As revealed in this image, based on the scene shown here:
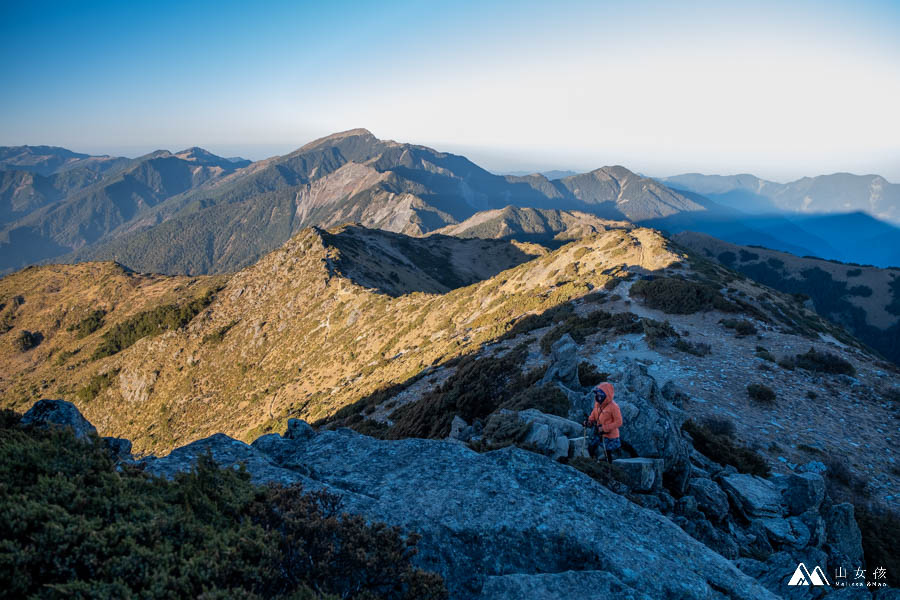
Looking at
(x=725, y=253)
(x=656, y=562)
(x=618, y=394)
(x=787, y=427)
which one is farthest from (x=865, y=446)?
(x=725, y=253)

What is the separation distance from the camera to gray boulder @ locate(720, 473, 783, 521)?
9789mm

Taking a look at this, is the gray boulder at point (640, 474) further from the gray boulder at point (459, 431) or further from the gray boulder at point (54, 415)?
the gray boulder at point (54, 415)

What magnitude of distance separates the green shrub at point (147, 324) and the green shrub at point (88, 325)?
8575 millimetres

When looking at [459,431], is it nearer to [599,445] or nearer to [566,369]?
[566,369]

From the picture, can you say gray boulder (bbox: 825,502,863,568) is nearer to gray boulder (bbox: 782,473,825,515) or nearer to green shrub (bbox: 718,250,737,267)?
gray boulder (bbox: 782,473,825,515)

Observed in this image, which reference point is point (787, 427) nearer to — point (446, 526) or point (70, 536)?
point (446, 526)

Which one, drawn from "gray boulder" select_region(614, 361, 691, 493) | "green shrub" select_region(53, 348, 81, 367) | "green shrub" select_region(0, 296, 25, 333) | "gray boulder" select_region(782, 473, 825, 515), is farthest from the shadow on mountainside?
"green shrub" select_region(0, 296, 25, 333)

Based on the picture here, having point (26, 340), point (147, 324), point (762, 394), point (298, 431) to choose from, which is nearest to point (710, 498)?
point (762, 394)

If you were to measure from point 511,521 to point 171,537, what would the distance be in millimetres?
5137

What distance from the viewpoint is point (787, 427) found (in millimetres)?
14703

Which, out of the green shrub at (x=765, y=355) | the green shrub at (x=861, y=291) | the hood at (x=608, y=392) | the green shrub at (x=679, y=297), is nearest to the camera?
the hood at (x=608, y=392)

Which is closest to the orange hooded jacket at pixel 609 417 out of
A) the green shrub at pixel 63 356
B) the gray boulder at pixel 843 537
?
the gray boulder at pixel 843 537

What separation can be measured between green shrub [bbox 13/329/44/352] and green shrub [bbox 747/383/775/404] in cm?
11959

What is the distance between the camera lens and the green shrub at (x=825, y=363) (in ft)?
61.0
